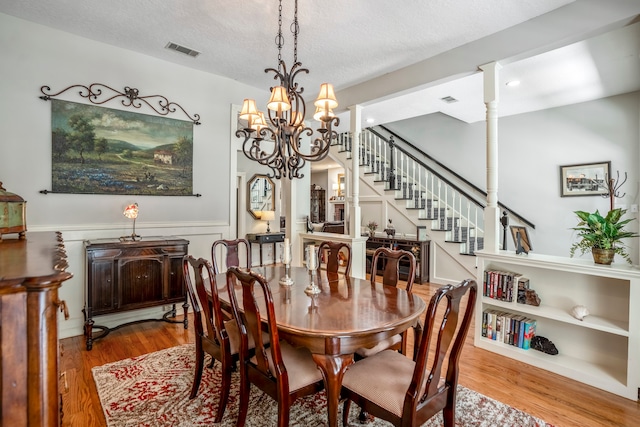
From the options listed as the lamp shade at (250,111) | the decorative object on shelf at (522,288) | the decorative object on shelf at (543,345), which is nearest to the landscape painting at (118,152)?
the lamp shade at (250,111)

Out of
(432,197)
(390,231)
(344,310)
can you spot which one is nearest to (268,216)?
(390,231)

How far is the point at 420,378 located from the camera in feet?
4.50

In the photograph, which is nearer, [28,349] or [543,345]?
[28,349]

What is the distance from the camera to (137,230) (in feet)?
12.1

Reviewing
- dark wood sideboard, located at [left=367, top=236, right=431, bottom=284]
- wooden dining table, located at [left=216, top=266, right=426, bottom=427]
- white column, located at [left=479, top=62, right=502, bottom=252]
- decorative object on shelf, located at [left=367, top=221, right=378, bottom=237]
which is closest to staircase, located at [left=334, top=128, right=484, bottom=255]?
dark wood sideboard, located at [left=367, top=236, right=431, bottom=284]

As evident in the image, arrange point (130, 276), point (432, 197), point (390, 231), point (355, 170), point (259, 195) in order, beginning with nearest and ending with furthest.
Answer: point (130, 276) < point (355, 170) < point (390, 231) < point (432, 197) < point (259, 195)

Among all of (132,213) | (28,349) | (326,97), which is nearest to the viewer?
(28,349)

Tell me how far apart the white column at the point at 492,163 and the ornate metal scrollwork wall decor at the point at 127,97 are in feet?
10.9

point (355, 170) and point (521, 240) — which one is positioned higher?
point (355, 170)

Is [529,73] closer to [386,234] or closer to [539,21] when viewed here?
[539,21]

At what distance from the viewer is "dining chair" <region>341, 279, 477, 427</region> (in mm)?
1375

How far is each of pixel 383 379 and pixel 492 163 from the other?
2.37 meters

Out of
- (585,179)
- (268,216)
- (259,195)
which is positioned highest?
(585,179)

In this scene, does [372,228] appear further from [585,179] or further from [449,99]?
[585,179]
